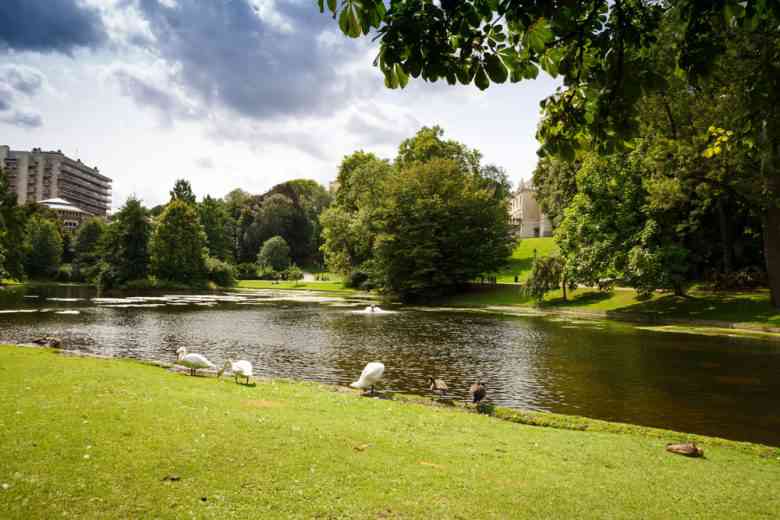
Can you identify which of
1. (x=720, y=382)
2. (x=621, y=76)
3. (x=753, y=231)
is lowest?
(x=720, y=382)

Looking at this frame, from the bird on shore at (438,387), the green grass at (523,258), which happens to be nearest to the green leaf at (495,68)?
the bird on shore at (438,387)

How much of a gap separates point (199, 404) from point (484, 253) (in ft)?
179

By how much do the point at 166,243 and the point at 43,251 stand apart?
31.3 metres

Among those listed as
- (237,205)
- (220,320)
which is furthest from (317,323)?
(237,205)

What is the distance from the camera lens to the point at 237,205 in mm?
137875

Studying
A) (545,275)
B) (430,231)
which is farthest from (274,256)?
(545,275)

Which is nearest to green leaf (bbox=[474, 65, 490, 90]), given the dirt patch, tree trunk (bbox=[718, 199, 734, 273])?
the dirt patch

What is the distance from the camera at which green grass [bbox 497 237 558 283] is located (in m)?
73.8

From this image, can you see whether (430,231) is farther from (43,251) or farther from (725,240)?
(43,251)

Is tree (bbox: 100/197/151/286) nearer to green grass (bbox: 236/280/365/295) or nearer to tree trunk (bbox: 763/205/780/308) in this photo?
green grass (bbox: 236/280/365/295)

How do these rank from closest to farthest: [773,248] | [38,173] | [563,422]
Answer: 1. [563,422]
2. [773,248]
3. [38,173]

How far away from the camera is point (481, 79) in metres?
4.39

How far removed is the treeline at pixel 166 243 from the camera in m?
79.5

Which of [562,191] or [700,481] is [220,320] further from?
[562,191]
